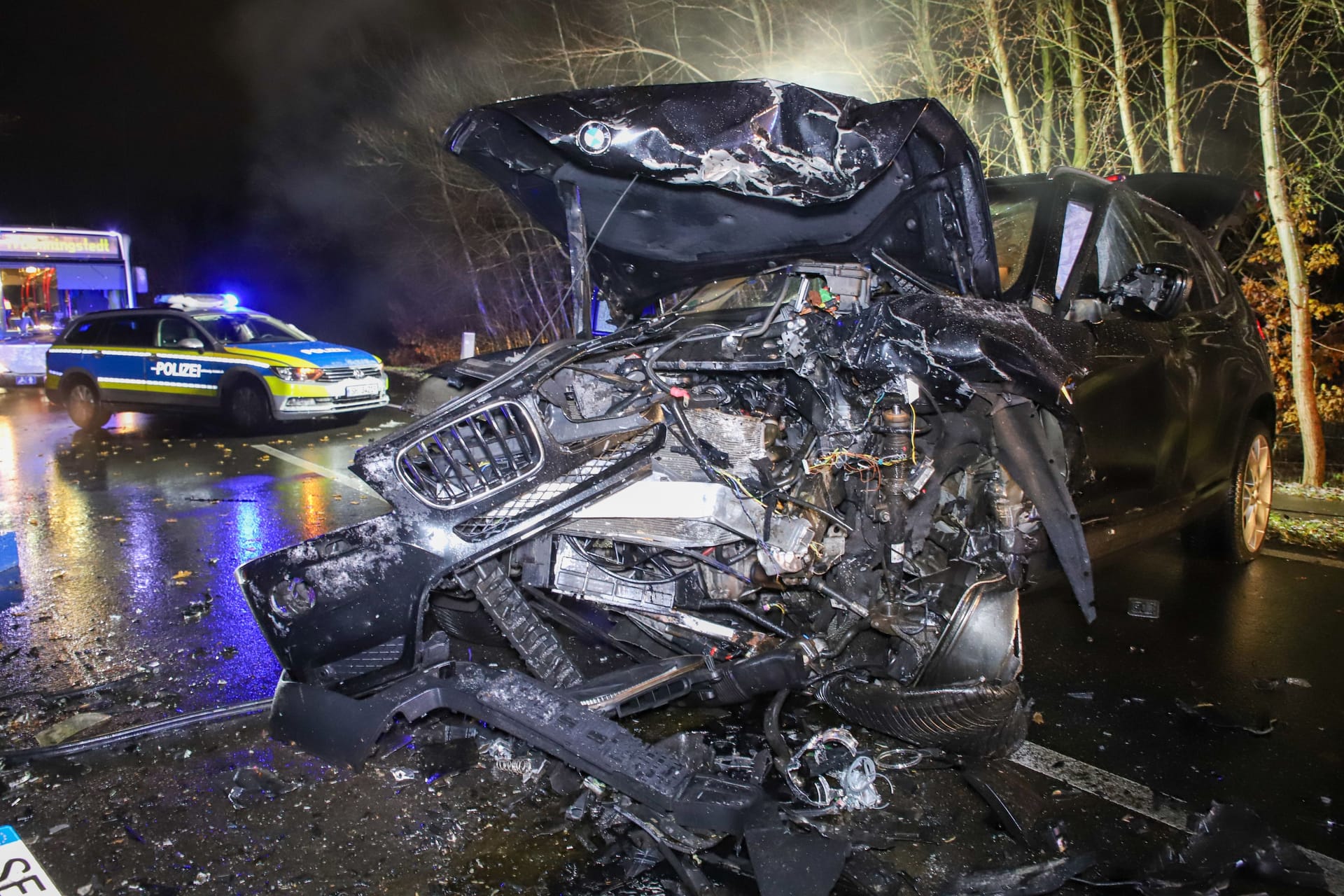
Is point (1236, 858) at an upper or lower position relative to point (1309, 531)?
upper

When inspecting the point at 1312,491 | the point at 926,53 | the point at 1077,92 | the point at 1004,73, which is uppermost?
the point at 926,53

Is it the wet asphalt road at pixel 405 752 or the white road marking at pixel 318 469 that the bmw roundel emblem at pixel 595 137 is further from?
the white road marking at pixel 318 469

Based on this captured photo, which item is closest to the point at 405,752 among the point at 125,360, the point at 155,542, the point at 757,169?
the point at 757,169

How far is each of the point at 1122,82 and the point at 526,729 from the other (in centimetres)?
918

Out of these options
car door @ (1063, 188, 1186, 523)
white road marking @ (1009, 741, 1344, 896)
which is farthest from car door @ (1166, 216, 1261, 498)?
white road marking @ (1009, 741, 1344, 896)

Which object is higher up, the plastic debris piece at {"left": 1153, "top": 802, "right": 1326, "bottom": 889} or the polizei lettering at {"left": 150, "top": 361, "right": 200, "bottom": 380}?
the polizei lettering at {"left": 150, "top": 361, "right": 200, "bottom": 380}

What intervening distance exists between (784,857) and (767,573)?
103cm

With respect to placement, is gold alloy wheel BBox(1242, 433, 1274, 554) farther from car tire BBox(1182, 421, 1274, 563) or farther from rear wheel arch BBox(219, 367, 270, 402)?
rear wheel arch BBox(219, 367, 270, 402)

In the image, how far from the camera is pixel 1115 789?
9.70ft

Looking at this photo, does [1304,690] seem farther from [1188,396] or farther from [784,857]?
[784,857]

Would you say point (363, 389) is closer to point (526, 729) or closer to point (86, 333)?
point (86, 333)

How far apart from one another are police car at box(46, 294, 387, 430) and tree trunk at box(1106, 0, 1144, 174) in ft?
31.5

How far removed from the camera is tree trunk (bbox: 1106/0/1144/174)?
873 centimetres

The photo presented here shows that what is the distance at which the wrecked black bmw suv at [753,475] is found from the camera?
2.87 metres
